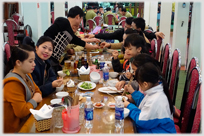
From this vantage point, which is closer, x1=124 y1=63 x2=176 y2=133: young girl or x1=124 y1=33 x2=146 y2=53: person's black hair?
x1=124 y1=63 x2=176 y2=133: young girl

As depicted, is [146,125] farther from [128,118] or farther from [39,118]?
[39,118]

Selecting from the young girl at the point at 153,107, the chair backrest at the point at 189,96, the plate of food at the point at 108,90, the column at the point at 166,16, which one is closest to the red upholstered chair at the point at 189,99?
the chair backrest at the point at 189,96

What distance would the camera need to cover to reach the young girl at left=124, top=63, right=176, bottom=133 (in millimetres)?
1603

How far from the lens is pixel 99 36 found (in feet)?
14.4

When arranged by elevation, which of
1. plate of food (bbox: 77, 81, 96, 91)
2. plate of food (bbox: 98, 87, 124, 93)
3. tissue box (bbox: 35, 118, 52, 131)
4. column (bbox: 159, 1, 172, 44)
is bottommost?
tissue box (bbox: 35, 118, 52, 131)

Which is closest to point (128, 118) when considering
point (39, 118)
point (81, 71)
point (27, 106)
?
point (39, 118)

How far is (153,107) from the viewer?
160 cm

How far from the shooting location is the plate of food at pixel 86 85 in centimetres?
227

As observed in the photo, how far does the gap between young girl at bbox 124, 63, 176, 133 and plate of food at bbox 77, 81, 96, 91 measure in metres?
0.60

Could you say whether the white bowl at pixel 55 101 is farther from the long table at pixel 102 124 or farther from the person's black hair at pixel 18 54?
the person's black hair at pixel 18 54

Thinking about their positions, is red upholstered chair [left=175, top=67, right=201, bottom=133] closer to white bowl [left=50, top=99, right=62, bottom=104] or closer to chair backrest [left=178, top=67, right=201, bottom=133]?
chair backrest [left=178, top=67, right=201, bottom=133]

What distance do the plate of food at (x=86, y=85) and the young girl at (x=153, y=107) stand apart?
599 mm

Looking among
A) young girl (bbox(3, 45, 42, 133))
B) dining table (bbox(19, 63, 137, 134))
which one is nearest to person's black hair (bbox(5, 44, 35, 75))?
young girl (bbox(3, 45, 42, 133))

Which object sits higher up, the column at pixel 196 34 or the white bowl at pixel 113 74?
the column at pixel 196 34
